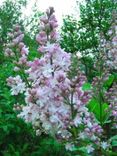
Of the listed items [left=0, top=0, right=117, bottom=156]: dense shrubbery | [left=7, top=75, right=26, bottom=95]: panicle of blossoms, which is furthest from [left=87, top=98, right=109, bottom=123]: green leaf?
[left=7, top=75, right=26, bottom=95]: panicle of blossoms

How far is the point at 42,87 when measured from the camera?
231cm

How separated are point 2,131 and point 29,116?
0.91m

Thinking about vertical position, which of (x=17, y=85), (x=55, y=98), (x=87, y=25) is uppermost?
(x=87, y=25)

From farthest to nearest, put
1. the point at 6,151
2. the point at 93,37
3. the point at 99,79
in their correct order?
the point at 93,37 < the point at 6,151 < the point at 99,79

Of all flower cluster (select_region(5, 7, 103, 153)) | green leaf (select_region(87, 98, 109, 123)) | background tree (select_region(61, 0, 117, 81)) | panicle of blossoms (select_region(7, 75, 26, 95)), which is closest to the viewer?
flower cluster (select_region(5, 7, 103, 153))

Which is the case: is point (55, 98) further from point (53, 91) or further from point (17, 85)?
point (17, 85)

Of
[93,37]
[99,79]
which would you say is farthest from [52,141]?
[93,37]

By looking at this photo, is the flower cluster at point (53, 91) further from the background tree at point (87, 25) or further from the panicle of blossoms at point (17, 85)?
the background tree at point (87, 25)

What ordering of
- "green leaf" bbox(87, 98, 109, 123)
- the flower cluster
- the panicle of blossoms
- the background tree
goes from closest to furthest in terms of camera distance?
the flower cluster
the panicle of blossoms
"green leaf" bbox(87, 98, 109, 123)
the background tree

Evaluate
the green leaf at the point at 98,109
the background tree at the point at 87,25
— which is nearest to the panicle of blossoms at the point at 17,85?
the green leaf at the point at 98,109

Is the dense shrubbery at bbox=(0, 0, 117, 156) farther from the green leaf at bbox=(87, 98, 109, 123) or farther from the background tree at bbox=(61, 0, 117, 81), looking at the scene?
the background tree at bbox=(61, 0, 117, 81)

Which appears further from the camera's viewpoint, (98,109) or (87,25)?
Answer: (87,25)

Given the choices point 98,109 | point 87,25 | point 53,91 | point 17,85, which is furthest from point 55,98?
point 87,25

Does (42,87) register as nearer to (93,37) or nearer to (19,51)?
(19,51)
